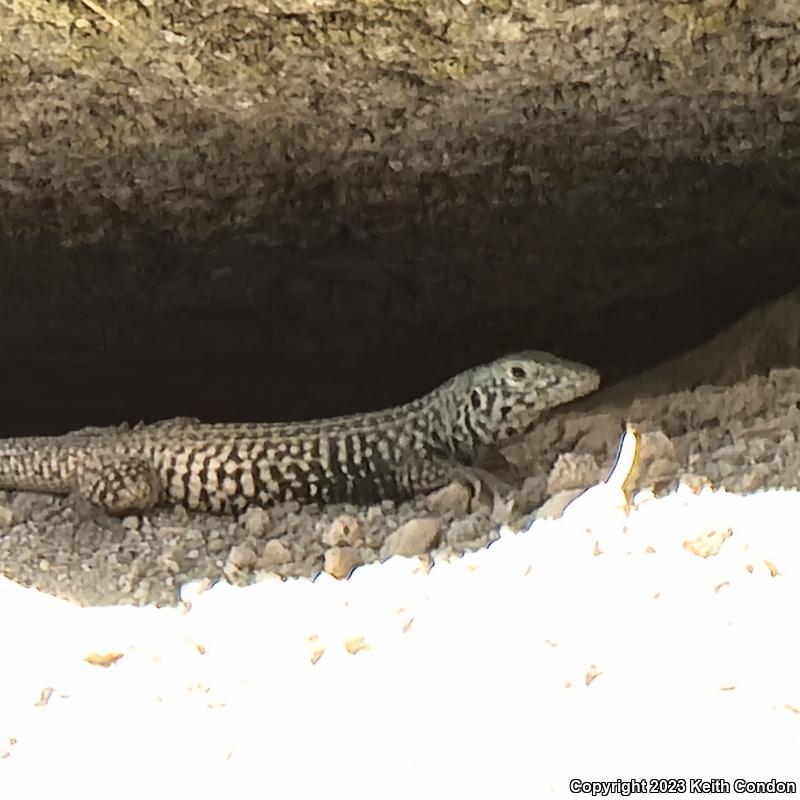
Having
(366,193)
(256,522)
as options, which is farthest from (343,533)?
(366,193)

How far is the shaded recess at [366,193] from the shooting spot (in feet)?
7.07

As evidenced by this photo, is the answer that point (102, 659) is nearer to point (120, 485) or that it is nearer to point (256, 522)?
point (256, 522)

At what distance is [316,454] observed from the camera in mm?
3062

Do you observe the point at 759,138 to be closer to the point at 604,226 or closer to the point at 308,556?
the point at 604,226

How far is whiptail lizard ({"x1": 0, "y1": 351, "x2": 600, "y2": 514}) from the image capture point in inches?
119

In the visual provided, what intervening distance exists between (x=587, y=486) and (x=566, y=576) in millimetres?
790

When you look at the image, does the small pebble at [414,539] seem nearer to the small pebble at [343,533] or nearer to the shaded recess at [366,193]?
the small pebble at [343,533]

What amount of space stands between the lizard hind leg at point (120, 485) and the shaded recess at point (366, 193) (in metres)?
0.68

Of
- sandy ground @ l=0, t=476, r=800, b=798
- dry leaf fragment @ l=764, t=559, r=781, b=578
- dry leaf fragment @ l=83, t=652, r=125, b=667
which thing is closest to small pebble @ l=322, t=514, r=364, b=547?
sandy ground @ l=0, t=476, r=800, b=798

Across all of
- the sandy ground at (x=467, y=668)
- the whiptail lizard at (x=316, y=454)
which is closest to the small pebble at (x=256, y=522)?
the whiptail lizard at (x=316, y=454)

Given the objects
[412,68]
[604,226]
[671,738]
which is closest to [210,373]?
[604,226]

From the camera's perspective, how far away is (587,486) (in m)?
2.33

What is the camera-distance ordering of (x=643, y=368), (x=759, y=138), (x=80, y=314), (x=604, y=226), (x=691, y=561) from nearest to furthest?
(x=691, y=561) < (x=759, y=138) < (x=604, y=226) < (x=80, y=314) < (x=643, y=368)

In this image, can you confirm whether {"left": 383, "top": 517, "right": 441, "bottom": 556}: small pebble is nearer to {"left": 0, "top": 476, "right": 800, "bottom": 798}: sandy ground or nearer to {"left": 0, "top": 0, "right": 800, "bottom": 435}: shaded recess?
{"left": 0, "top": 476, "right": 800, "bottom": 798}: sandy ground
